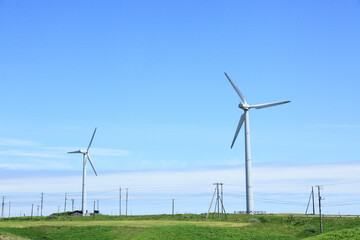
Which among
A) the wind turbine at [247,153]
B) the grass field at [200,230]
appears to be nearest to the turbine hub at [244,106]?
the wind turbine at [247,153]

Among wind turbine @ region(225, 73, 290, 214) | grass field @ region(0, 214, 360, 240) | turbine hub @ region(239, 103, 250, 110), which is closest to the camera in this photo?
grass field @ region(0, 214, 360, 240)

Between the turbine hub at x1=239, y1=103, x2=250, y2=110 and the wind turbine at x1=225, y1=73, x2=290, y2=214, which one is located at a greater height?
the turbine hub at x1=239, y1=103, x2=250, y2=110

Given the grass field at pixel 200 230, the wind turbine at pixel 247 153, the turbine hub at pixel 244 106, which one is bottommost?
the grass field at pixel 200 230

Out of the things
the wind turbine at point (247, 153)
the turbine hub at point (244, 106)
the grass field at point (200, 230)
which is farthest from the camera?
the turbine hub at point (244, 106)

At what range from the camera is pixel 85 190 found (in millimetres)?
134750

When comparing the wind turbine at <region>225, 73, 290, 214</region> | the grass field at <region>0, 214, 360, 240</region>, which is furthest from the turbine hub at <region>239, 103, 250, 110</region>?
the grass field at <region>0, 214, 360, 240</region>

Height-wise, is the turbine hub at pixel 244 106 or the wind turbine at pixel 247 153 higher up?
the turbine hub at pixel 244 106

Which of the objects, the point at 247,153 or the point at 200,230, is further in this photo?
the point at 247,153

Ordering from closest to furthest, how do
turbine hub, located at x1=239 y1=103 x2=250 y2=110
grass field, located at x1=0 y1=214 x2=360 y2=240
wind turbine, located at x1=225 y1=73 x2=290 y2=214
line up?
grass field, located at x1=0 y1=214 x2=360 y2=240 < wind turbine, located at x1=225 y1=73 x2=290 y2=214 < turbine hub, located at x1=239 y1=103 x2=250 y2=110

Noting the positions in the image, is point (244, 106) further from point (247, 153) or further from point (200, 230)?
point (200, 230)

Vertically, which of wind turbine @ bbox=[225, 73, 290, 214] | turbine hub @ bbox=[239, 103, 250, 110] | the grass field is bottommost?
the grass field

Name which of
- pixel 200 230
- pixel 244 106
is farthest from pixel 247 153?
pixel 200 230

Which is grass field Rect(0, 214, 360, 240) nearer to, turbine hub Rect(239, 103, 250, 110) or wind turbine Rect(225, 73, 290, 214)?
wind turbine Rect(225, 73, 290, 214)

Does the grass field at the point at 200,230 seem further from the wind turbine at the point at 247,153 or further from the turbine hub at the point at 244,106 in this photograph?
the turbine hub at the point at 244,106
